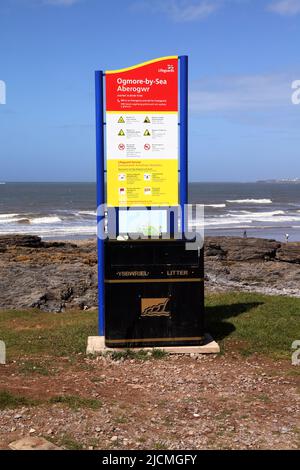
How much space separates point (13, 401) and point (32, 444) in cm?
127

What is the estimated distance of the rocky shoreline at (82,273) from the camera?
13320 millimetres

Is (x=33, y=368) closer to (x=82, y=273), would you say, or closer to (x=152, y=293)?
(x=152, y=293)

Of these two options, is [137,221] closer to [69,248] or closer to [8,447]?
[8,447]

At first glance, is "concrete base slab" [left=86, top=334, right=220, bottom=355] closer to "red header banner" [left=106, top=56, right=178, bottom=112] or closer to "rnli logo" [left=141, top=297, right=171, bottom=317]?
"rnli logo" [left=141, top=297, right=171, bottom=317]

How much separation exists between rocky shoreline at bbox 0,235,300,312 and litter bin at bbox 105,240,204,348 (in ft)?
16.7

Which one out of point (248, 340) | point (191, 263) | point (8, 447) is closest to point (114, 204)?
point (191, 263)

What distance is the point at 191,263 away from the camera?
7973 mm

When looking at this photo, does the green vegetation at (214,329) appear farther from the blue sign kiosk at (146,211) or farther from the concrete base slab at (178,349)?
the blue sign kiosk at (146,211)

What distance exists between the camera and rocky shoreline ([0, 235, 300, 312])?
1332 cm

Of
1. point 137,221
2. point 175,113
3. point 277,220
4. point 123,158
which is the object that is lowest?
point 277,220

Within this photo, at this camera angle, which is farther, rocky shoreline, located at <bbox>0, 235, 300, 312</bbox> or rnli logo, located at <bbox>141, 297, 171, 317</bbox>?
rocky shoreline, located at <bbox>0, 235, 300, 312</bbox>

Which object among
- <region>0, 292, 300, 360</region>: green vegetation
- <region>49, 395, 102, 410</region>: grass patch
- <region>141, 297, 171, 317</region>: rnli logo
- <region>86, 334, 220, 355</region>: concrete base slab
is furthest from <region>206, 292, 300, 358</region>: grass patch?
<region>49, 395, 102, 410</region>: grass patch
